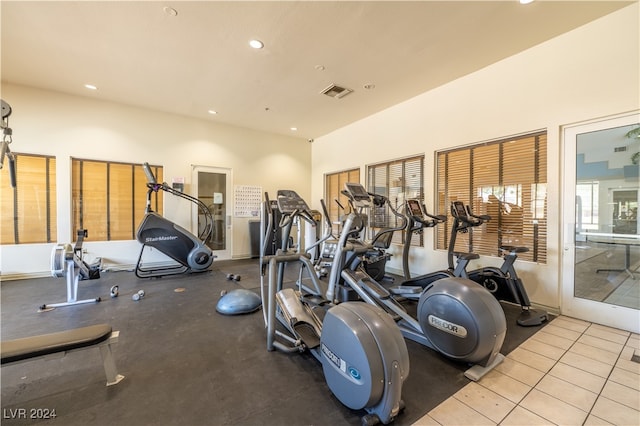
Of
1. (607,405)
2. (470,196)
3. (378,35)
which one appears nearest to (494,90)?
(470,196)

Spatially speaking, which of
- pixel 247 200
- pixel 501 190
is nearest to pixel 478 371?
pixel 501 190

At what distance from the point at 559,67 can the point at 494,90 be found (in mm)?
708

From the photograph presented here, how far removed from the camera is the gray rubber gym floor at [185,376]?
5.38 feet

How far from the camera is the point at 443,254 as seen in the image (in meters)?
4.44

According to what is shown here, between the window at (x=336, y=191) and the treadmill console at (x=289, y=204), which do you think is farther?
the window at (x=336, y=191)

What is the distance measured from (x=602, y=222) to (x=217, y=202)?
679 centimetres

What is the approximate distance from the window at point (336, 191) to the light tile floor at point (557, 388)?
182 inches

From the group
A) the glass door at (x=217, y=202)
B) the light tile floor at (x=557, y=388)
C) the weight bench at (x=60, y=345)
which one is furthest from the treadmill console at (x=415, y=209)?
the glass door at (x=217, y=202)

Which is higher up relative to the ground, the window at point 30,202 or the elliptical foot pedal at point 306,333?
the window at point 30,202

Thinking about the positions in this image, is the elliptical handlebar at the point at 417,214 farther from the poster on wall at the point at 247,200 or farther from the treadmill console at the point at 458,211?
the poster on wall at the point at 247,200

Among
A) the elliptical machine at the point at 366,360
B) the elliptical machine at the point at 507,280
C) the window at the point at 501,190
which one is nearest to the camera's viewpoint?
the elliptical machine at the point at 366,360

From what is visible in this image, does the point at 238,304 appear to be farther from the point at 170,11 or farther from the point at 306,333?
the point at 170,11

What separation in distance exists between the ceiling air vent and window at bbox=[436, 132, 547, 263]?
198 cm

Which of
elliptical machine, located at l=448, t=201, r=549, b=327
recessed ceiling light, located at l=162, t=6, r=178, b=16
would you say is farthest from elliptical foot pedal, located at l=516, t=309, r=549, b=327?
recessed ceiling light, located at l=162, t=6, r=178, b=16
